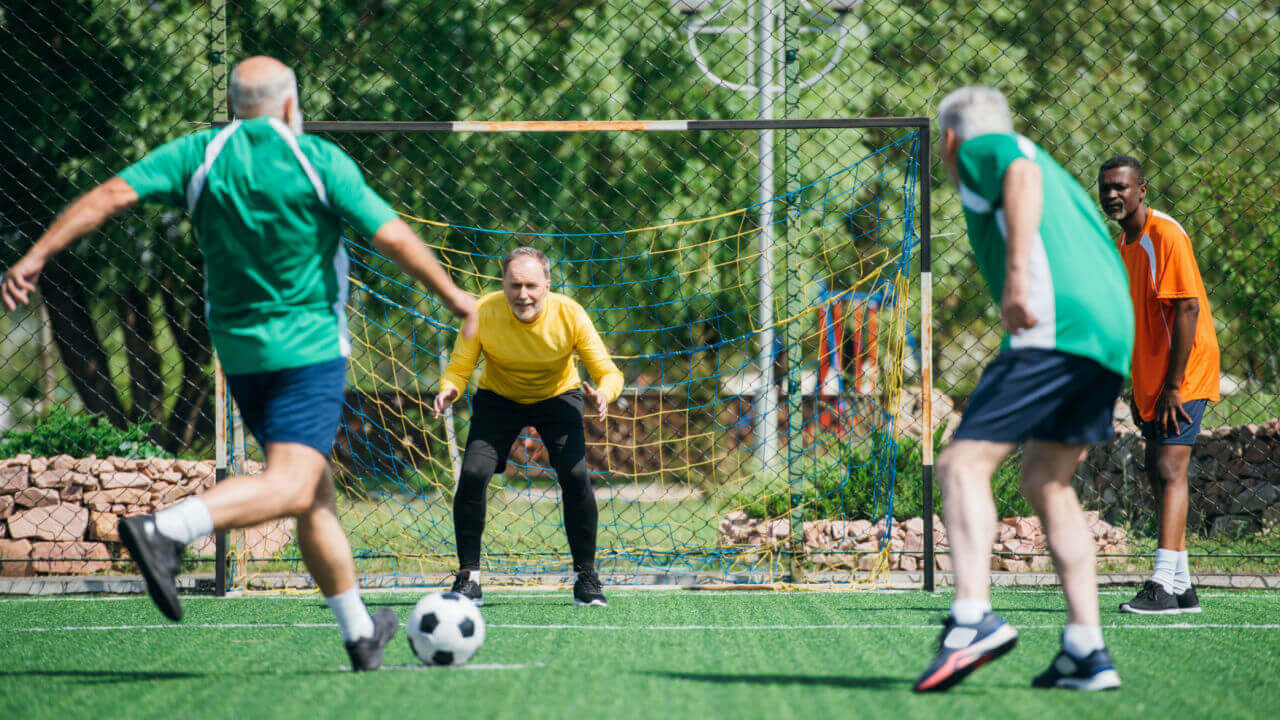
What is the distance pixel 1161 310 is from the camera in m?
4.67

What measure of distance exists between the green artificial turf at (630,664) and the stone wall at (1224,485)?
186 centimetres

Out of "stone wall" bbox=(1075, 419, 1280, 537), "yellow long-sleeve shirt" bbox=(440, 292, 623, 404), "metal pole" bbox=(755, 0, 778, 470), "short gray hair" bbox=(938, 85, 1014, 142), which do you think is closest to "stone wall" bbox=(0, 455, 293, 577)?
"yellow long-sleeve shirt" bbox=(440, 292, 623, 404)

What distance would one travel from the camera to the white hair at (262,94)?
118 inches

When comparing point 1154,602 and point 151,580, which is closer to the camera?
point 151,580

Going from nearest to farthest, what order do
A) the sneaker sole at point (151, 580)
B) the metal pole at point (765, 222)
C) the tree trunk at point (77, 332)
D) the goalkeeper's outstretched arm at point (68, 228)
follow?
1. the sneaker sole at point (151, 580)
2. the goalkeeper's outstretched arm at point (68, 228)
3. the metal pole at point (765, 222)
4. the tree trunk at point (77, 332)

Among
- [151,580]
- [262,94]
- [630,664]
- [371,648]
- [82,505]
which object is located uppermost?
[262,94]

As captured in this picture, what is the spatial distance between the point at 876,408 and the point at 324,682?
439cm

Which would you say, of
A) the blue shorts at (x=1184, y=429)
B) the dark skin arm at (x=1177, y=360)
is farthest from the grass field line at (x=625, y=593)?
the dark skin arm at (x=1177, y=360)

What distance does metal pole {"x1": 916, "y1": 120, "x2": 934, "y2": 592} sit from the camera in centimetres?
545

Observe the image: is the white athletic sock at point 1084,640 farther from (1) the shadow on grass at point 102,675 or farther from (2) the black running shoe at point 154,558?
(1) the shadow on grass at point 102,675

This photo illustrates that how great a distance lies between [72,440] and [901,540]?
5.52 m

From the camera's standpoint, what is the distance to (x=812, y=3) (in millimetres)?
7344

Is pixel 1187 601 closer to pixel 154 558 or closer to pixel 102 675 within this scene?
pixel 154 558

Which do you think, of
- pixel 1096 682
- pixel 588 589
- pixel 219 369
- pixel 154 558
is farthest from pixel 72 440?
pixel 1096 682
